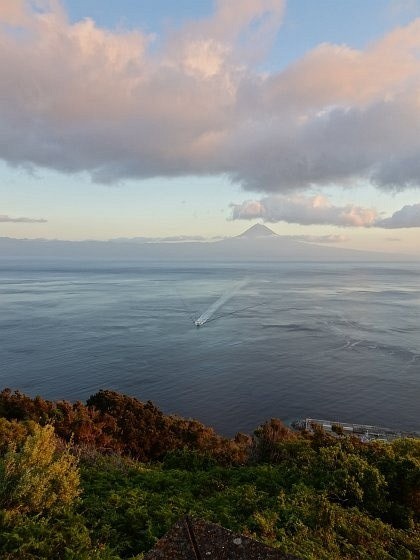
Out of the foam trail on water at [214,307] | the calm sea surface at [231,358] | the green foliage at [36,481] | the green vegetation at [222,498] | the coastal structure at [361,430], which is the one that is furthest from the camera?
the foam trail on water at [214,307]

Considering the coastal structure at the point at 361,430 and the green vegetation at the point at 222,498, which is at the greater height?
the green vegetation at the point at 222,498

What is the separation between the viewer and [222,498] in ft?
41.9

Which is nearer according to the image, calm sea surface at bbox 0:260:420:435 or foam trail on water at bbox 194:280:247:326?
calm sea surface at bbox 0:260:420:435

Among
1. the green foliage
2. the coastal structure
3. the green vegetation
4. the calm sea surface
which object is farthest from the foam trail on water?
the green foliage

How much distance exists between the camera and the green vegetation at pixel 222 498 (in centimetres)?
946

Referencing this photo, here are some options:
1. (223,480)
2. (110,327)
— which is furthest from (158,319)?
(223,480)

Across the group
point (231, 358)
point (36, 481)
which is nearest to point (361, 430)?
point (231, 358)

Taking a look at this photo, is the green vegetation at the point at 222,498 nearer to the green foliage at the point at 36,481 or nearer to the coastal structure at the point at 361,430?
the green foliage at the point at 36,481

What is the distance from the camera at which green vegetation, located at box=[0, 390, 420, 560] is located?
9.46 metres

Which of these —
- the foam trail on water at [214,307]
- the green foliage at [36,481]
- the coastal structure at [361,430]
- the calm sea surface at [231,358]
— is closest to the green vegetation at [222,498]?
the green foliage at [36,481]

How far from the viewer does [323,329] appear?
85.5m

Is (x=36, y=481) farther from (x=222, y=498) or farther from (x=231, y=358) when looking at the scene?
(x=231, y=358)

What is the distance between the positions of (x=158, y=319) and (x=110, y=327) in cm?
1380

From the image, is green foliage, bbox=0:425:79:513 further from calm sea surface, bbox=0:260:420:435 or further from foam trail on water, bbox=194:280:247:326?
foam trail on water, bbox=194:280:247:326
